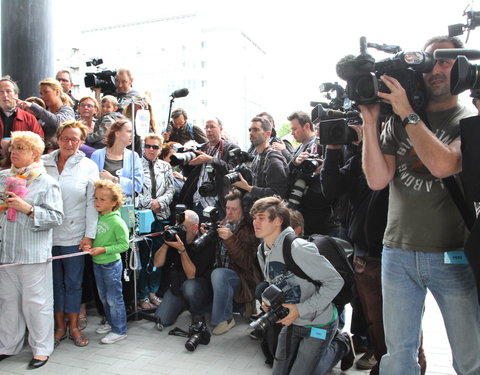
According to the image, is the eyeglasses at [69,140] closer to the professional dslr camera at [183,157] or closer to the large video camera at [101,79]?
the professional dslr camera at [183,157]

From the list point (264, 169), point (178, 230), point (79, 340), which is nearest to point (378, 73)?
point (264, 169)

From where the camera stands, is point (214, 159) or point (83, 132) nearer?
point (83, 132)

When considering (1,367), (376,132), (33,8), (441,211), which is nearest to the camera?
(441,211)

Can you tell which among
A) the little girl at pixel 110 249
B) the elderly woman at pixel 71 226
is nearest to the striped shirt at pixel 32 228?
the elderly woman at pixel 71 226

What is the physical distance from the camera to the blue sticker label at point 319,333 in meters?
2.78

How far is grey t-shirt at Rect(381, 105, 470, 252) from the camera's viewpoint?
191 centimetres

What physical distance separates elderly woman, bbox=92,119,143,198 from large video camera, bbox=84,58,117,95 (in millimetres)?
1359

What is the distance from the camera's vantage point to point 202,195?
4559 millimetres

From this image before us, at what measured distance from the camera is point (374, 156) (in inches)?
80.8

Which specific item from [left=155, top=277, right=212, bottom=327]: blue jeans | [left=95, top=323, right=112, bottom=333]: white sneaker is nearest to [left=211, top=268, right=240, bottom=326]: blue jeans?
[left=155, top=277, right=212, bottom=327]: blue jeans

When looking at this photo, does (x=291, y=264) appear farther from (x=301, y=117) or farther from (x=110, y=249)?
(x=301, y=117)

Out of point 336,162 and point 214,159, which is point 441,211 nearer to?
point 336,162

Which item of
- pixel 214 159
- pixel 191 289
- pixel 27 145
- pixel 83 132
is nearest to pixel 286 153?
pixel 214 159

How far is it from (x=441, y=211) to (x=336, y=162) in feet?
3.23
